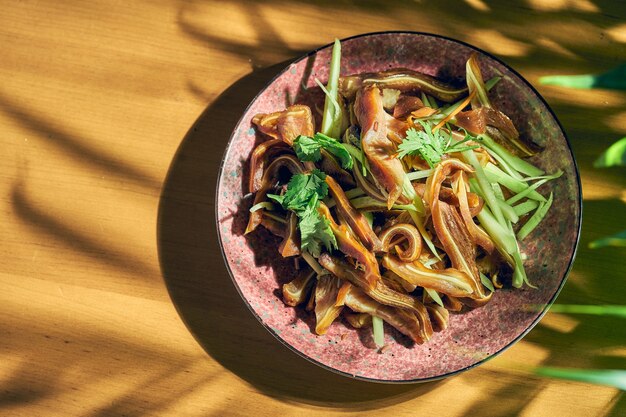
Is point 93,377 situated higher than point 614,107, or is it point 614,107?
point 614,107

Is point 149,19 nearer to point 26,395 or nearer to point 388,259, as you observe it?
point 388,259

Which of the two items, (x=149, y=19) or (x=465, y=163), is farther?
(x=149, y=19)

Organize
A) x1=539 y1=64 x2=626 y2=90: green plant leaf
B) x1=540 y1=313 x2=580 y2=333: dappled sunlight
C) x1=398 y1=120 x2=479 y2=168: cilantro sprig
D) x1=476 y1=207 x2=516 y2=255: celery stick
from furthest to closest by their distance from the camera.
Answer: x1=540 y1=313 x2=580 y2=333: dappled sunlight
x1=476 y1=207 x2=516 y2=255: celery stick
x1=398 y1=120 x2=479 y2=168: cilantro sprig
x1=539 y1=64 x2=626 y2=90: green plant leaf

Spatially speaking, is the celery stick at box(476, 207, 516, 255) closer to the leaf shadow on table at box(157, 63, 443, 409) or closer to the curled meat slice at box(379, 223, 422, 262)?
the curled meat slice at box(379, 223, 422, 262)

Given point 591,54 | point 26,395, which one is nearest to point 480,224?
point 591,54

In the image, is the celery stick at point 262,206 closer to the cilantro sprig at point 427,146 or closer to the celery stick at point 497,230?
the cilantro sprig at point 427,146

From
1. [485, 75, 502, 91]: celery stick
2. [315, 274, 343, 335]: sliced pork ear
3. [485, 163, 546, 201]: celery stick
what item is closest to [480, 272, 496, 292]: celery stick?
[485, 163, 546, 201]: celery stick

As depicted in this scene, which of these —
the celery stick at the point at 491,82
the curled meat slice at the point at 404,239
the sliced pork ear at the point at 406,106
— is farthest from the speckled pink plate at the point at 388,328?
the curled meat slice at the point at 404,239
